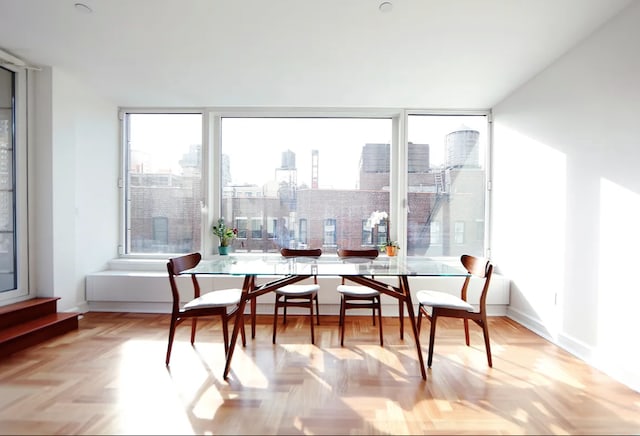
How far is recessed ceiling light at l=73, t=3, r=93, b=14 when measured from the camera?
231cm

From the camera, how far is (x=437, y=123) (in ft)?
14.1

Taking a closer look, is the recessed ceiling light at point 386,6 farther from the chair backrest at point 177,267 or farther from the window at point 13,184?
the window at point 13,184

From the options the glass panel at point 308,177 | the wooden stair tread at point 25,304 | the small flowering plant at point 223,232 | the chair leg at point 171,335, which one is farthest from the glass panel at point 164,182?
the chair leg at point 171,335

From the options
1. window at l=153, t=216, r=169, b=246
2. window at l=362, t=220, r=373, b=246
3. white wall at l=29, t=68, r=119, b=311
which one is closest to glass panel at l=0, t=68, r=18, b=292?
white wall at l=29, t=68, r=119, b=311

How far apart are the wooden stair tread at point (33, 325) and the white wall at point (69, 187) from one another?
11.9 inches

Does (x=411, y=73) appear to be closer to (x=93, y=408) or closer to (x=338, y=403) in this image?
(x=338, y=403)

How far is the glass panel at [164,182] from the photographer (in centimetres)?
434

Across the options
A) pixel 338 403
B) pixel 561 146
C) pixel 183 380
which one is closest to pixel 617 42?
pixel 561 146

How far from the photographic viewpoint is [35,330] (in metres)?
2.83

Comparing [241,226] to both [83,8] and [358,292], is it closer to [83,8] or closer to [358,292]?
[358,292]

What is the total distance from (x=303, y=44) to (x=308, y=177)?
1.86m

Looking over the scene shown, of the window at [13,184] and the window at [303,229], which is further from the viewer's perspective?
the window at [303,229]

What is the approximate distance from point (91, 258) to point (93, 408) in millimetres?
2523

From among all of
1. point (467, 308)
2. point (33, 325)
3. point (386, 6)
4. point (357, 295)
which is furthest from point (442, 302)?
point (33, 325)
